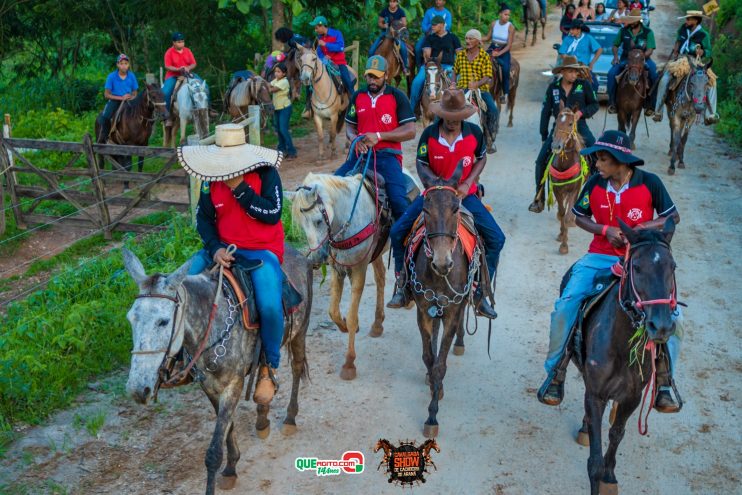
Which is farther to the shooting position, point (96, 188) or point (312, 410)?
point (96, 188)

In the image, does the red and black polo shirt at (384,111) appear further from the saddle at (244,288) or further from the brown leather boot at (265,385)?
the brown leather boot at (265,385)

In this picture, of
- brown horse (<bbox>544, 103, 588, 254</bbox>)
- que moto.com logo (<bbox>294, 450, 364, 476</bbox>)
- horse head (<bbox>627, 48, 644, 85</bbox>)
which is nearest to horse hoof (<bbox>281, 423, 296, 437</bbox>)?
que moto.com logo (<bbox>294, 450, 364, 476</bbox>)

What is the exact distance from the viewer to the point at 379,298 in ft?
30.6

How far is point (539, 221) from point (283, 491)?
7.99m

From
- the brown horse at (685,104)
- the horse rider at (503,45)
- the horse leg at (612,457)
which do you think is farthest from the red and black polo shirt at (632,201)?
the horse rider at (503,45)

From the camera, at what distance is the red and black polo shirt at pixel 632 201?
625cm

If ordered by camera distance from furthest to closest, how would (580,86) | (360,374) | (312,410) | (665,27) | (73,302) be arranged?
(665,27) < (580,86) < (73,302) < (360,374) < (312,410)

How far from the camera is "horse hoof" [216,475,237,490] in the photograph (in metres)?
6.55

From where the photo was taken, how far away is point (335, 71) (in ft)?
56.8

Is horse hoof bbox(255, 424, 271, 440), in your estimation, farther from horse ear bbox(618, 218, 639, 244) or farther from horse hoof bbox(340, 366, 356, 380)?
horse ear bbox(618, 218, 639, 244)

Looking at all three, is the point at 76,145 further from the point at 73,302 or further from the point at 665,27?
the point at 665,27

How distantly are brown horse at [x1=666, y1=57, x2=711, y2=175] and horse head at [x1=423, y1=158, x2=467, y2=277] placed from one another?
10001 millimetres

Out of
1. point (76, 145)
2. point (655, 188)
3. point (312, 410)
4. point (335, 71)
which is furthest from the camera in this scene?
point (335, 71)

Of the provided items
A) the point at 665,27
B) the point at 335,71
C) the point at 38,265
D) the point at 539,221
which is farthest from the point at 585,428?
the point at 665,27
